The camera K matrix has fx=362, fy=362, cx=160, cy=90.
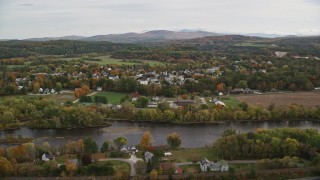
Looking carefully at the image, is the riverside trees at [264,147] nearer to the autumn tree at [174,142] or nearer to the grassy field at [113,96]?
the autumn tree at [174,142]


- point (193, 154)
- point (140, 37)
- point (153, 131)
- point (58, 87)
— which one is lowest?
point (153, 131)

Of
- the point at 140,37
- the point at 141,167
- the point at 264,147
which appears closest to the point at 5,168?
the point at 141,167

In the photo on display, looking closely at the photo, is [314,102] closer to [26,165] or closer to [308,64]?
[308,64]

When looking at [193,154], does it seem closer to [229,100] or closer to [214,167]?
[214,167]

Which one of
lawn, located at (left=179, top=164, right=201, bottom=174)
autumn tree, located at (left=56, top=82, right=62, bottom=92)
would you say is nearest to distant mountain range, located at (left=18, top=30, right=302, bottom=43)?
autumn tree, located at (left=56, top=82, right=62, bottom=92)

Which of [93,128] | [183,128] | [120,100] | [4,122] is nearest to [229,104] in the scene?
[183,128]

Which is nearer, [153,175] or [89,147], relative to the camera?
[153,175]

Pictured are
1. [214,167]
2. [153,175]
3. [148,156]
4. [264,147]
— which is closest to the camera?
[153,175]
